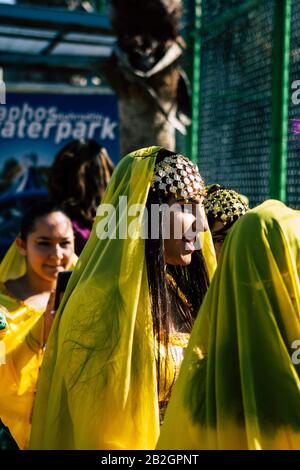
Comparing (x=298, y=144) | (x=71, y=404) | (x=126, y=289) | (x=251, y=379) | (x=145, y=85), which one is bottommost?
(x=71, y=404)

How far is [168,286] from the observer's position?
2.47m

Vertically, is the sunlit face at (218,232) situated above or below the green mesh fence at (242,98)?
below

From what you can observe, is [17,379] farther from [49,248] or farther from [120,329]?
[120,329]

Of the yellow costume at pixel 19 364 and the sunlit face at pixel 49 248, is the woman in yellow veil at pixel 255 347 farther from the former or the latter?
the sunlit face at pixel 49 248

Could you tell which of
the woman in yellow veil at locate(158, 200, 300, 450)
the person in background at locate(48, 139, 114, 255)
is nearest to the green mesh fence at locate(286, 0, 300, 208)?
the person in background at locate(48, 139, 114, 255)

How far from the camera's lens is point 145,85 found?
520 centimetres

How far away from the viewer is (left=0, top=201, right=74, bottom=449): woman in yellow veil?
8.73 ft

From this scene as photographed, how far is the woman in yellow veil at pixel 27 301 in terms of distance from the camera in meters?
2.66

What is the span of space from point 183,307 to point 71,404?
25.6 inches

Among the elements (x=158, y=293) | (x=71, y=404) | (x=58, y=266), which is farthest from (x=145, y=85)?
(x=71, y=404)

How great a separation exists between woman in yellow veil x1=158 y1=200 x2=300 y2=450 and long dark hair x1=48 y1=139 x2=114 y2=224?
2.40m

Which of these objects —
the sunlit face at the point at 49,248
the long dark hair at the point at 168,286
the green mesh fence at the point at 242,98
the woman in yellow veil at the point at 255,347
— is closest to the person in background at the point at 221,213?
the long dark hair at the point at 168,286

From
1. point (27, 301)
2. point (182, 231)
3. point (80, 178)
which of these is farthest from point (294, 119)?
point (182, 231)
